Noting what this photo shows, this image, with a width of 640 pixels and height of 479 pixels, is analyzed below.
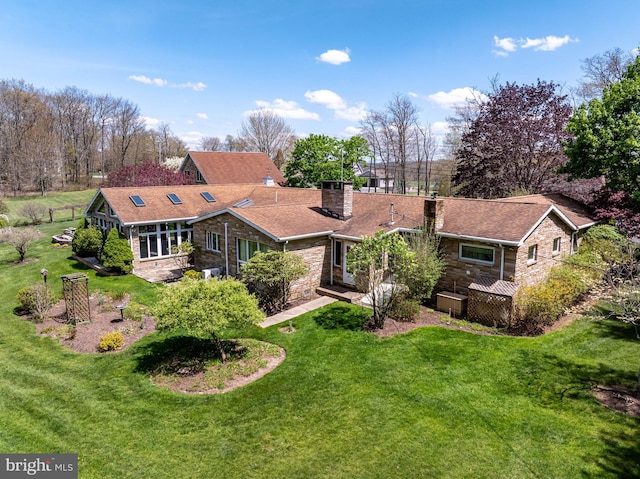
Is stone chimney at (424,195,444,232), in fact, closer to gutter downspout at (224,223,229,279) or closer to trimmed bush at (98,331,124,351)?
gutter downspout at (224,223,229,279)

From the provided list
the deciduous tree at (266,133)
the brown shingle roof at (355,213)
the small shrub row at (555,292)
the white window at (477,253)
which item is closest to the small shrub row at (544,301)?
the small shrub row at (555,292)

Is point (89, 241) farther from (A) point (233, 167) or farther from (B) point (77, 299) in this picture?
(A) point (233, 167)

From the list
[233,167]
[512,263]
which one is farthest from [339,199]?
[233,167]

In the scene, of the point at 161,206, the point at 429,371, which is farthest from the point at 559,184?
the point at 161,206

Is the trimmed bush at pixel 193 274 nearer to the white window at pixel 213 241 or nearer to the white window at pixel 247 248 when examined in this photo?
the white window at pixel 213 241

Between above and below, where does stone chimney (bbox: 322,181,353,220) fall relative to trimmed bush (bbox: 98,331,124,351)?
above

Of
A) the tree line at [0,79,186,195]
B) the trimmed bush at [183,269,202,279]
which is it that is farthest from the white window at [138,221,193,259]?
the tree line at [0,79,186,195]
